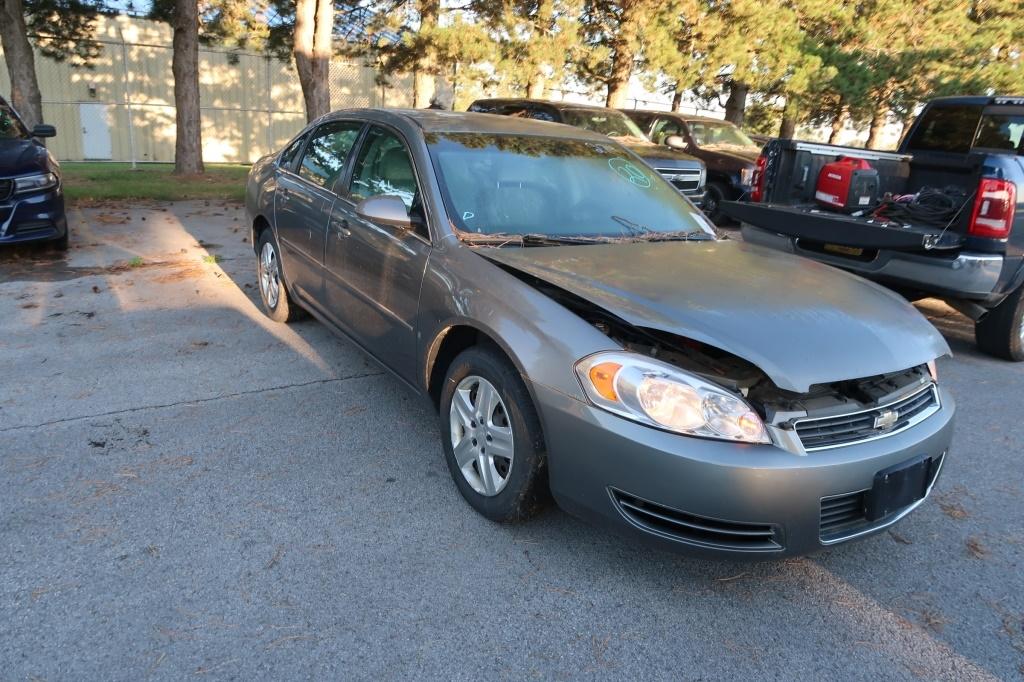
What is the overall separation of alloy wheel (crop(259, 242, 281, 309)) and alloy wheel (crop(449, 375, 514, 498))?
272 centimetres

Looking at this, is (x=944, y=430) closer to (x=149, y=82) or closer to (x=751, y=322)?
(x=751, y=322)

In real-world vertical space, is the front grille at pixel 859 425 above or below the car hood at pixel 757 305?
below

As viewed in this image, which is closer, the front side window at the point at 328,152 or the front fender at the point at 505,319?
the front fender at the point at 505,319

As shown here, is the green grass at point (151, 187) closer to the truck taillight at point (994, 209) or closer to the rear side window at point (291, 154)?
the rear side window at point (291, 154)

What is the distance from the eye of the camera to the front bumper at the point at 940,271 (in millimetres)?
4980

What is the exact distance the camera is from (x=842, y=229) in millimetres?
5500

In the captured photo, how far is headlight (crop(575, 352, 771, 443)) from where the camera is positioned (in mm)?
2389

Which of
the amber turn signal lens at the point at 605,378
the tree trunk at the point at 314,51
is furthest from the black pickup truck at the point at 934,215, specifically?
the tree trunk at the point at 314,51

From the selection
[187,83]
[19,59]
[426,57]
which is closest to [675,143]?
[426,57]

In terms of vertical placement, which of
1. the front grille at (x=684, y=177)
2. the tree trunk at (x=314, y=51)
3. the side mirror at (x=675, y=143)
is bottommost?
the front grille at (x=684, y=177)

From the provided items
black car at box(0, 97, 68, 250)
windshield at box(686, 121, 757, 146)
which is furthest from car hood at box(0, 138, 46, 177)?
windshield at box(686, 121, 757, 146)

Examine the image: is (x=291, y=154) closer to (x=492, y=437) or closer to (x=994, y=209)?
(x=492, y=437)

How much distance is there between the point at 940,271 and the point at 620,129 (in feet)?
26.7

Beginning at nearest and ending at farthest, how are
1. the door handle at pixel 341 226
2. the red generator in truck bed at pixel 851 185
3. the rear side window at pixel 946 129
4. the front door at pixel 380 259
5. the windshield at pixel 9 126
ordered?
the front door at pixel 380 259 → the door handle at pixel 341 226 → the red generator in truck bed at pixel 851 185 → the rear side window at pixel 946 129 → the windshield at pixel 9 126
